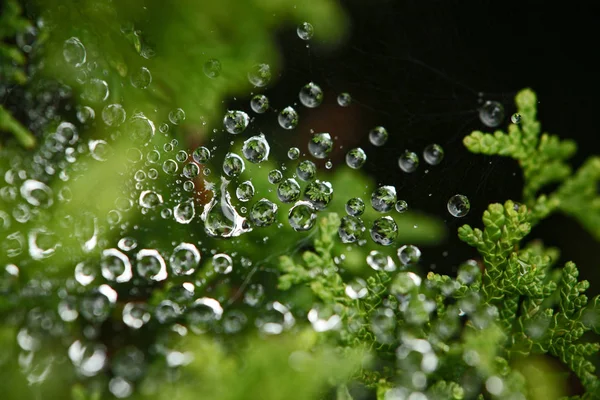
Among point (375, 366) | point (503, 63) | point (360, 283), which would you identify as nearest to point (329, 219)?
point (360, 283)

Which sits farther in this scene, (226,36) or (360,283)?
(226,36)

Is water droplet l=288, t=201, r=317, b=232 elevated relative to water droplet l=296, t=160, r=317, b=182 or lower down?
lower down

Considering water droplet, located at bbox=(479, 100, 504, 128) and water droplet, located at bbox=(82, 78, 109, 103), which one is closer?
water droplet, located at bbox=(479, 100, 504, 128)

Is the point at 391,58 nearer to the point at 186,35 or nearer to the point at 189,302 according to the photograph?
the point at 186,35

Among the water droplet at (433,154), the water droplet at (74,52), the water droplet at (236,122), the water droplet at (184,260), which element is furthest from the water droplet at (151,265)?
the water droplet at (433,154)

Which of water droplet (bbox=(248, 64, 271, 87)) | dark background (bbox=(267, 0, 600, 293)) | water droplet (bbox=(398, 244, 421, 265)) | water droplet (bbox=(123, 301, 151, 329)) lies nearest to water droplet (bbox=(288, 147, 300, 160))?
dark background (bbox=(267, 0, 600, 293))

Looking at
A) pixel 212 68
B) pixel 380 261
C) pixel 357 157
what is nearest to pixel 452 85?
pixel 357 157

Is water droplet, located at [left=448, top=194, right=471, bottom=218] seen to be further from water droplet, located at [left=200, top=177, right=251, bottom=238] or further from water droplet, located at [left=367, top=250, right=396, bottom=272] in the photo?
water droplet, located at [left=200, top=177, right=251, bottom=238]
